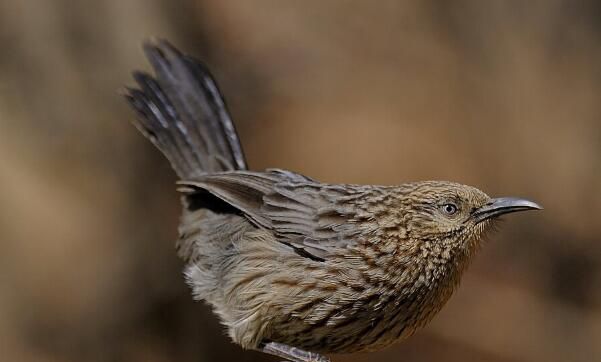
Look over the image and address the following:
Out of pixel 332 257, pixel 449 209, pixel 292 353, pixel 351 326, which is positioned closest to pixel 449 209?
pixel 449 209

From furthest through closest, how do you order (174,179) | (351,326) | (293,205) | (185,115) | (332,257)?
(174,179)
(185,115)
(293,205)
(332,257)
(351,326)

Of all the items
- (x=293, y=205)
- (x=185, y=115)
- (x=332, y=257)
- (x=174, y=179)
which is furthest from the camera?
(x=174, y=179)

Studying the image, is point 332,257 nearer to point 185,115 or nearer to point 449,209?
point 449,209

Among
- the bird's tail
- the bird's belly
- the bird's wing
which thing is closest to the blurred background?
the bird's tail

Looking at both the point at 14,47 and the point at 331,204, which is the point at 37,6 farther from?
the point at 331,204

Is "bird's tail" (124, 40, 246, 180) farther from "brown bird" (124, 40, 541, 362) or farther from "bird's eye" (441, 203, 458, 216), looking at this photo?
"bird's eye" (441, 203, 458, 216)

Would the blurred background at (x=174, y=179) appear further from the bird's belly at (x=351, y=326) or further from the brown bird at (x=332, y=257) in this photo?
the bird's belly at (x=351, y=326)
